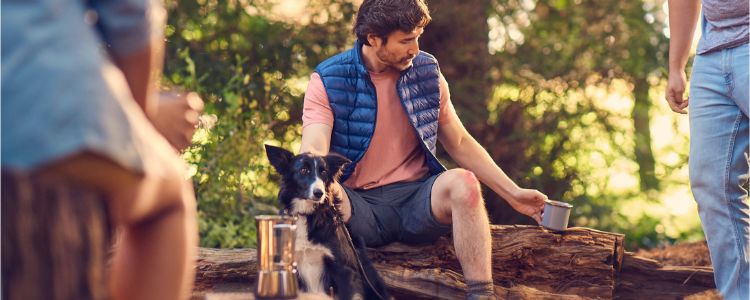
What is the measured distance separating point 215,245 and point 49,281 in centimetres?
477

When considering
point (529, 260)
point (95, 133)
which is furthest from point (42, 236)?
point (529, 260)

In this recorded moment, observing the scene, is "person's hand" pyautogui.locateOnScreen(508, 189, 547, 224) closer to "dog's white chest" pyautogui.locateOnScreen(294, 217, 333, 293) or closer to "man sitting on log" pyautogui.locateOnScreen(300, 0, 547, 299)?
"man sitting on log" pyautogui.locateOnScreen(300, 0, 547, 299)

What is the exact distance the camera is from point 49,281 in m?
1.56

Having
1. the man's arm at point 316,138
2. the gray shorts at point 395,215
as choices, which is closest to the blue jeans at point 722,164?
the gray shorts at point 395,215

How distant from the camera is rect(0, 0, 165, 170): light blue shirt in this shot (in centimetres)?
152

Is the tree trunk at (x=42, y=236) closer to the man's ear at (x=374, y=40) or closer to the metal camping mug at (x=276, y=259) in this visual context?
the metal camping mug at (x=276, y=259)

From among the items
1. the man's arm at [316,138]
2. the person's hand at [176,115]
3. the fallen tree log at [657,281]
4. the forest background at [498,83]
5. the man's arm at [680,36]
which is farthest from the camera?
the forest background at [498,83]

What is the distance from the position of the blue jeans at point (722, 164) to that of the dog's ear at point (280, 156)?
1.67m

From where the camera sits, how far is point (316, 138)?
446cm

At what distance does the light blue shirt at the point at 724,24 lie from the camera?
Result: 351 cm

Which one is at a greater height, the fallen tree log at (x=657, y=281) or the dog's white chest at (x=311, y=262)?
the dog's white chest at (x=311, y=262)

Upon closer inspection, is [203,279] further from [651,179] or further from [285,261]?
[651,179]

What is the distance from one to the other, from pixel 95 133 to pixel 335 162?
2.74 m

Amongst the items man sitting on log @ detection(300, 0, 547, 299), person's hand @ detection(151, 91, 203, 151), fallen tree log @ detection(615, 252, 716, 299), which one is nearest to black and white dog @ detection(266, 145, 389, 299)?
man sitting on log @ detection(300, 0, 547, 299)
